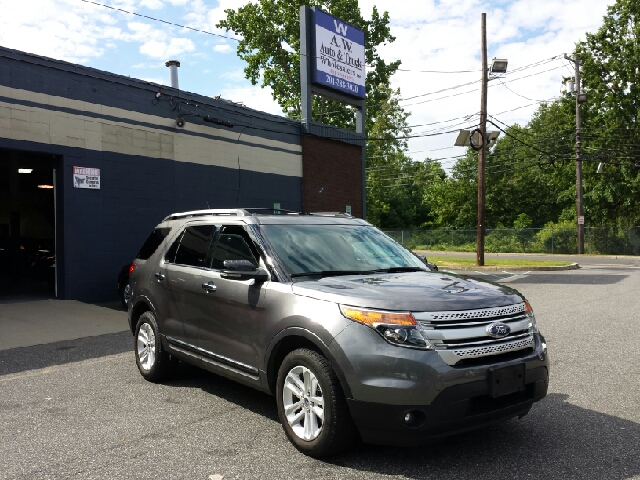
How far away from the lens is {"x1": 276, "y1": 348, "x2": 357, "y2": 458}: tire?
3861 millimetres

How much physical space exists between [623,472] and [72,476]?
357cm

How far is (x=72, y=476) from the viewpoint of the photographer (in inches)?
150

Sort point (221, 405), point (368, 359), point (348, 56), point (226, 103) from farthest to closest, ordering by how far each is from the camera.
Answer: point (348, 56)
point (226, 103)
point (221, 405)
point (368, 359)

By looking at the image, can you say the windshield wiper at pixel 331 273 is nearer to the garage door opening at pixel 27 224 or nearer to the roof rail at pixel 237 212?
the roof rail at pixel 237 212

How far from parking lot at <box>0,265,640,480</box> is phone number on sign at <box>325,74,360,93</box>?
14.9 metres

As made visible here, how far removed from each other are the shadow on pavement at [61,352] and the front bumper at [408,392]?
4961mm

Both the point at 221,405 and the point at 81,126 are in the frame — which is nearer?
the point at 221,405

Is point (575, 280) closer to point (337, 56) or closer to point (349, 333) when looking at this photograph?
point (337, 56)

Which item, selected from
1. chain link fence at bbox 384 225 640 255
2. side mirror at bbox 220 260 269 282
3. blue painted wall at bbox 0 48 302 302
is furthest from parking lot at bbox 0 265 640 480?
chain link fence at bbox 384 225 640 255

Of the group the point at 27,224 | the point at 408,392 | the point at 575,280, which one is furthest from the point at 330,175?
the point at 408,392

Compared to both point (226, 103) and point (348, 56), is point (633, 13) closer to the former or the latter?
point (348, 56)

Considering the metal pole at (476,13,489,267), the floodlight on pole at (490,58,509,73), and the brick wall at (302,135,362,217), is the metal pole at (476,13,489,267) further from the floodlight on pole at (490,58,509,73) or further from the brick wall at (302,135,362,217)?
the brick wall at (302,135,362,217)

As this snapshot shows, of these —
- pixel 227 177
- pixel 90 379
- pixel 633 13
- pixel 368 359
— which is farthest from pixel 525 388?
pixel 633 13

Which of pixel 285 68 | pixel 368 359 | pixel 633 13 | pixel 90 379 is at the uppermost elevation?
pixel 633 13
